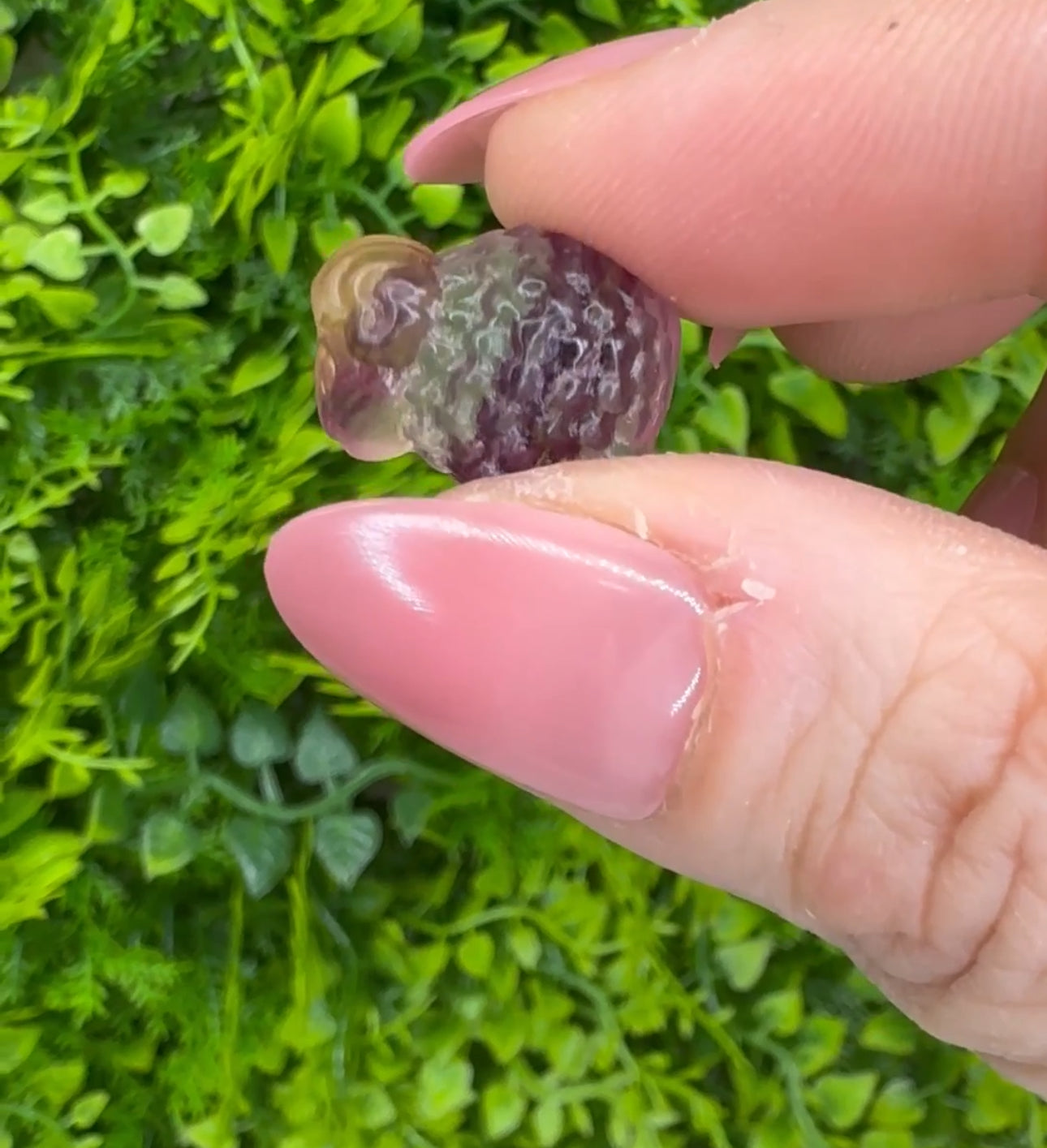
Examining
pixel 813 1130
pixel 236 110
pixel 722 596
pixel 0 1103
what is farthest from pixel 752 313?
pixel 0 1103

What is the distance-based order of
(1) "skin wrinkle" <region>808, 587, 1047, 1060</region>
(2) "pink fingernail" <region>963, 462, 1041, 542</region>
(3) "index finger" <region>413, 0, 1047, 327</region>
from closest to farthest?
1. (1) "skin wrinkle" <region>808, 587, 1047, 1060</region>
2. (3) "index finger" <region>413, 0, 1047, 327</region>
3. (2) "pink fingernail" <region>963, 462, 1041, 542</region>

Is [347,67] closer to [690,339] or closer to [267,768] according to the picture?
[690,339]

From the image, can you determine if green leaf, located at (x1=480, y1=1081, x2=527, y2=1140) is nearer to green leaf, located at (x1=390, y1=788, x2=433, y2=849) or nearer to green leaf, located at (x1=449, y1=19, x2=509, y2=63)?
green leaf, located at (x1=390, y1=788, x2=433, y2=849)

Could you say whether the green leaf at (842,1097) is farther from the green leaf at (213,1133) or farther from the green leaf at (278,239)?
the green leaf at (278,239)

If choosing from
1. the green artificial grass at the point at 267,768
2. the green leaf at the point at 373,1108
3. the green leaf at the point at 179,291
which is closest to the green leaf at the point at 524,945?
the green artificial grass at the point at 267,768

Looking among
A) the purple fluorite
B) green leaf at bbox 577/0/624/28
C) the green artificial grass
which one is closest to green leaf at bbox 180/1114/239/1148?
the green artificial grass

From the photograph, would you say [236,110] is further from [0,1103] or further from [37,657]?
[0,1103]
